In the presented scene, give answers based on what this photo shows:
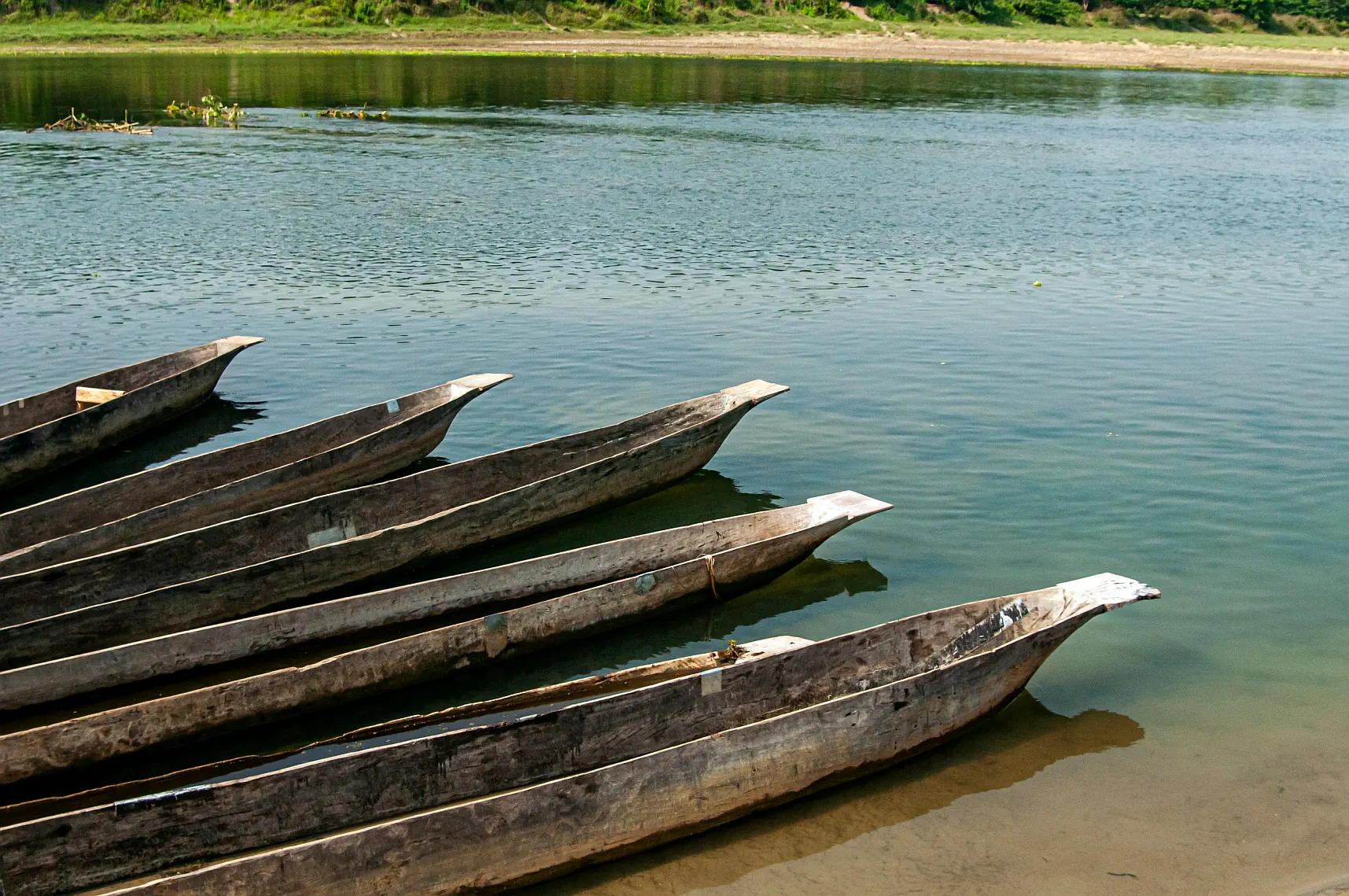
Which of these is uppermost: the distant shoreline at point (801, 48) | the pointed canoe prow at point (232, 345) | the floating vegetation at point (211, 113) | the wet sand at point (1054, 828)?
the distant shoreline at point (801, 48)

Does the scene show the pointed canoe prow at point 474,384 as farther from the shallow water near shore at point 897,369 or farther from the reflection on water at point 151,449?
the reflection on water at point 151,449

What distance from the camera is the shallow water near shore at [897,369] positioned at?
22.7ft

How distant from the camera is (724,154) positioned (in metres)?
32.2

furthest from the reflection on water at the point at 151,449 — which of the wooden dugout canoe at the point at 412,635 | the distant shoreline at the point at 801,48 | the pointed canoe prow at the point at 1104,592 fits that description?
the distant shoreline at the point at 801,48

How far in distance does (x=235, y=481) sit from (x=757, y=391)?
15.2ft

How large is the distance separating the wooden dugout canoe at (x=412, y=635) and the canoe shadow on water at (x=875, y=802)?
78.6 inches

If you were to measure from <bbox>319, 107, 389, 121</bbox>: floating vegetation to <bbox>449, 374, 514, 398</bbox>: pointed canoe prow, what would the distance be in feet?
93.4

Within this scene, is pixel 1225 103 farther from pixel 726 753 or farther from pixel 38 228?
pixel 726 753

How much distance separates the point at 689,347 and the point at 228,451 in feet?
21.4

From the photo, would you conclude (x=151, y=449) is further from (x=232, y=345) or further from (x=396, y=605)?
(x=396, y=605)

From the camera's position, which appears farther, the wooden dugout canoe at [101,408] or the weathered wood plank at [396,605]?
the wooden dugout canoe at [101,408]

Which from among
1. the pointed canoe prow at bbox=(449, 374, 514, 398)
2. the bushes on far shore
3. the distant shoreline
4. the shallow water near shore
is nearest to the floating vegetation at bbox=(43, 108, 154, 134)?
the shallow water near shore

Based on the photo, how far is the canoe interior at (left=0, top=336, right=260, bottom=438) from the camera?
1177 cm

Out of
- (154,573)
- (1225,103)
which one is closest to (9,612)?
(154,573)
